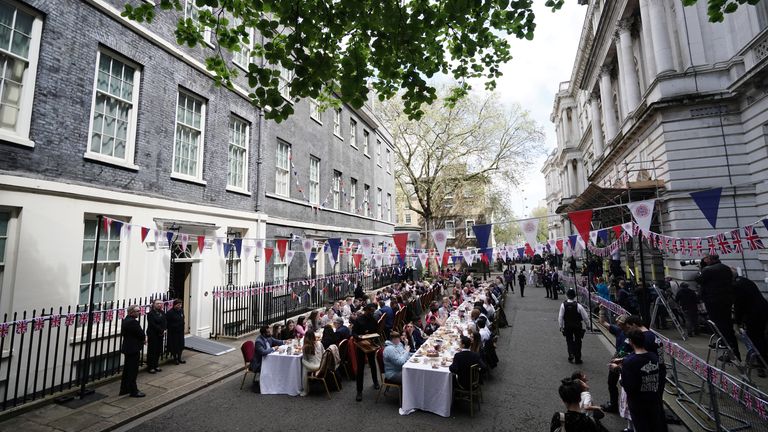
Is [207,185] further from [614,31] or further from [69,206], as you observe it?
[614,31]

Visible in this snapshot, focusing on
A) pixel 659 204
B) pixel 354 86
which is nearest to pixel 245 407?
pixel 354 86

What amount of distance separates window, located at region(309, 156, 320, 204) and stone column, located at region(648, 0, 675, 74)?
54.4 feet

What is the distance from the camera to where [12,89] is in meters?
7.00

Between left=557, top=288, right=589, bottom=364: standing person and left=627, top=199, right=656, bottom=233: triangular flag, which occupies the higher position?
→ left=627, top=199, right=656, bottom=233: triangular flag

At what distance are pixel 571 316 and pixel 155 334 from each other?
10.6 metres

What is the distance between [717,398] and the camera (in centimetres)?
496

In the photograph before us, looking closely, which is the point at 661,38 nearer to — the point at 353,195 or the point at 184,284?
the point at 353,195

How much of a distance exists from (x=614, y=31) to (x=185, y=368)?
27147 mm

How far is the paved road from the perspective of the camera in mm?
5957

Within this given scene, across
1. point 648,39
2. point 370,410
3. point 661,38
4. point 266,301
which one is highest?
point 648,39

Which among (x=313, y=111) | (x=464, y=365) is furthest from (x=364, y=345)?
(x=313, y=111)

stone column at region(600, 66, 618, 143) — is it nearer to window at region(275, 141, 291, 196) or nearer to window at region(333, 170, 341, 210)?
window at region(333, 170, 341, 210)

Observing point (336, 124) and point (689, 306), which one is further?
point (336, 124)

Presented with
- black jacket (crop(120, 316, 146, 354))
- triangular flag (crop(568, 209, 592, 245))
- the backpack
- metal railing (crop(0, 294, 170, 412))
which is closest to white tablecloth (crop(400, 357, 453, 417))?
the backpack
